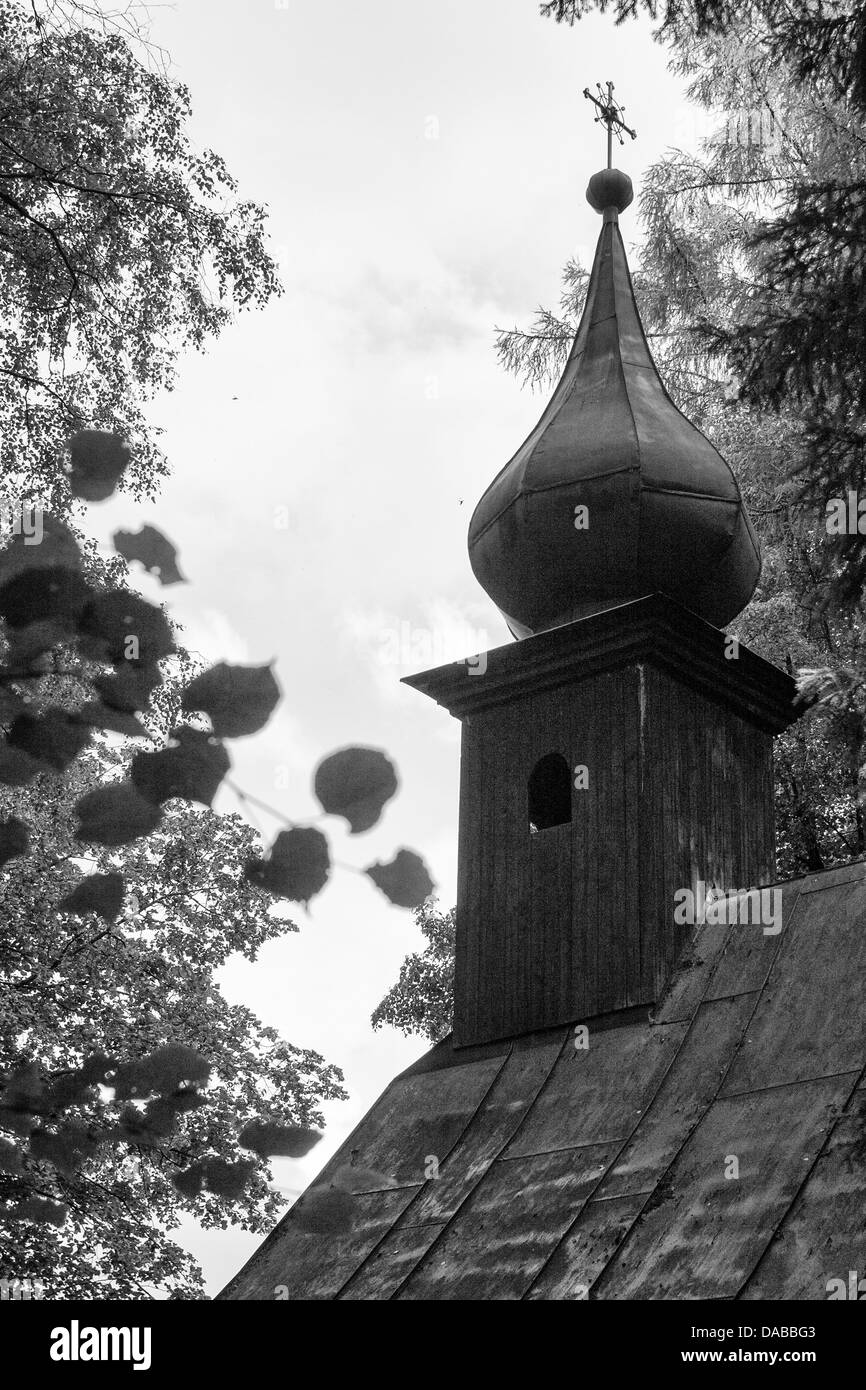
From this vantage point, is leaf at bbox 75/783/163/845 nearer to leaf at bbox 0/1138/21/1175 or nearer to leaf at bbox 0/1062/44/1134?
leaf at bbox 0/1062/44/1134

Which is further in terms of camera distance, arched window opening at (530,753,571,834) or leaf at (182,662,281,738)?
arched window opening at (530,753,571,834)

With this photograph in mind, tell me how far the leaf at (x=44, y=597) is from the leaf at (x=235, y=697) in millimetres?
221

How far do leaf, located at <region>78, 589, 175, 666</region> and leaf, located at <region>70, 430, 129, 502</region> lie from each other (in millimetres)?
183

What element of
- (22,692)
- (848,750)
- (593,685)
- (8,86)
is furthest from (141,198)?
(22,692)

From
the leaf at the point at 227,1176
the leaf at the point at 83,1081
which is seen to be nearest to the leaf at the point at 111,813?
the leaf at the point at 83,1081

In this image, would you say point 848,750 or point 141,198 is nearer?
point 848,750

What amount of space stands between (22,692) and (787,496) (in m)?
7.06

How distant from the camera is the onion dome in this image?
11406mm

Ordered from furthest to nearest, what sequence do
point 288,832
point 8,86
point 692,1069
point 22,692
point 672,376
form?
1. point 672,376
2. point 8,86
3. point 692,1069
4. point 22,692
5. point 288,832

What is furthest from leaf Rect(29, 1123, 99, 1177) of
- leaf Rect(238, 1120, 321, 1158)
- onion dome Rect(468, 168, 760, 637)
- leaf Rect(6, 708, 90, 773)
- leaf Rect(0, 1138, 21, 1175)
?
onion dome Rect(468, 168, 760, 637)

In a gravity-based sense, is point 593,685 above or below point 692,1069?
above

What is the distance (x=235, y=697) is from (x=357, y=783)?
0.20m

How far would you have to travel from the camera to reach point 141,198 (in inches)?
425
